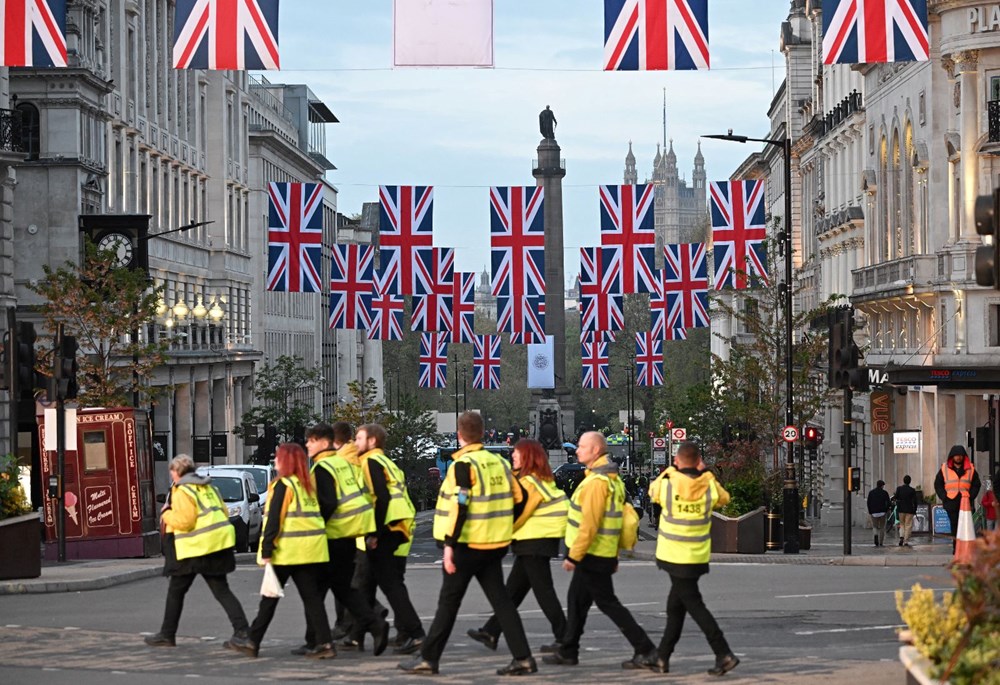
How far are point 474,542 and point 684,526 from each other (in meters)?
1.64

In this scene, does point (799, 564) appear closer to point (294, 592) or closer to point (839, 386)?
point (839, 386)

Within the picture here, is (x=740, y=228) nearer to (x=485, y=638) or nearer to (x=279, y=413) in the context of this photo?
(x=485, y=638)

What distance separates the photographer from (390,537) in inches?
671

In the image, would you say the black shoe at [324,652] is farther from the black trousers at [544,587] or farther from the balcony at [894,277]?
the balcony at [894,277]

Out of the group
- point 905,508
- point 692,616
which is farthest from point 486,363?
point 692,616

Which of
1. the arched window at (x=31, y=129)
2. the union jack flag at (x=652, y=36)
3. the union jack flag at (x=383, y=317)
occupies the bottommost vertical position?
the union jack flag at (x=383, y=317)

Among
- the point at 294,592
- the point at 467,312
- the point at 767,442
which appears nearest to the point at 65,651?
the point at 294,592

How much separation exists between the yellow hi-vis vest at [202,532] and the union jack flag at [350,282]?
36270 mm

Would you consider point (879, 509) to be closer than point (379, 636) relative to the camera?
No

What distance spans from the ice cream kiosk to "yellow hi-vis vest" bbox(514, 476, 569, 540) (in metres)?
17.1

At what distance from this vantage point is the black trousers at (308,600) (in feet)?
53.4

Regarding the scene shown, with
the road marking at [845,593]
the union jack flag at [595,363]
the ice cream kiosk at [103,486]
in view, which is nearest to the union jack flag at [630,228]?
the union jack flag at [595,363]

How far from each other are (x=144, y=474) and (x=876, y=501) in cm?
1377

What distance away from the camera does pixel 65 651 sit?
17.3 meters
